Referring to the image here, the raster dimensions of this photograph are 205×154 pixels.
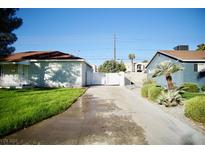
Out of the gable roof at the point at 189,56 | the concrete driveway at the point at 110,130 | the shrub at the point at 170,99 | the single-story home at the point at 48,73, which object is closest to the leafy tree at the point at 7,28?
the single-story home at the point at 48,73

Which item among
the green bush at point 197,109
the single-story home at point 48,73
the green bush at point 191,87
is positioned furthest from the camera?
the single-story home at point 48,73

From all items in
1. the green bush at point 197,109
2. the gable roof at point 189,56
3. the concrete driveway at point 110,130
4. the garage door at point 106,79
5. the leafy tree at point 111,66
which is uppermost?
the leafy tree at point 111,66

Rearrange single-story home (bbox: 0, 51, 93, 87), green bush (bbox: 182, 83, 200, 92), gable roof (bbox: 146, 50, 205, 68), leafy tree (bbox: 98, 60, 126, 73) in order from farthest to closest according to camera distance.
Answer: leafy tree (bbox: 98, 60, 126, 73), single-story home (bbox: 0, 51, 93, 87), gable roof (bbox: 146, 50, 205, 68), green bush (bbox: 182, 83, 200, 92)

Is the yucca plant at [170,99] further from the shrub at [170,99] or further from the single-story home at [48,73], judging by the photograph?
the single-story home at [48,73]

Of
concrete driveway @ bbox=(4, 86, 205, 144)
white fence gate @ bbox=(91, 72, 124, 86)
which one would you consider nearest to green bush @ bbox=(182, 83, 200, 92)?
concrete driveway @ bbox=(4, 86, 205, 144)

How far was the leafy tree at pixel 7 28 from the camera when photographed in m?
15.0

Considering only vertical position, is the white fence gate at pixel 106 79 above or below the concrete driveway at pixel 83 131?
above

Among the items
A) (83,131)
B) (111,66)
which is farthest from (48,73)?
(111,66)

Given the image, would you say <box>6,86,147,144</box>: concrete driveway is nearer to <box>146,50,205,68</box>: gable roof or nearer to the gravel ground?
the gravel ground

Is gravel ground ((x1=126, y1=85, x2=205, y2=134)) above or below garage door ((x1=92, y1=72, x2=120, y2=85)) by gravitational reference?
below

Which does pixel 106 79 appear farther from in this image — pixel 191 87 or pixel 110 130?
pixel 110 130

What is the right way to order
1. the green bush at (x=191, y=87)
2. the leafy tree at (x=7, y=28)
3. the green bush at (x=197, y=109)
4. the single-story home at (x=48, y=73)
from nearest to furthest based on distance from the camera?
the green bush at (x=197, y=109) → the leafy tree at (x=7, y=28) → the green bush at (x=191, y=87) → the single-story home at (x=48, y=73)

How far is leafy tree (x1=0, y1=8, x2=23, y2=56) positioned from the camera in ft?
49.1
